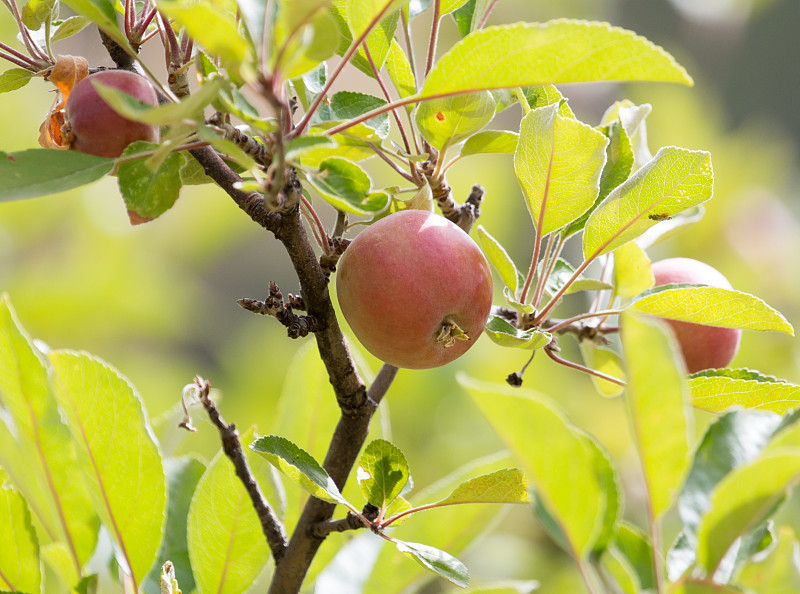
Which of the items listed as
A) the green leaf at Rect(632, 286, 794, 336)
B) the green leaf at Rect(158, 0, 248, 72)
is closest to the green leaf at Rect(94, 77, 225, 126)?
the green leaf at Rect(158, 0, 248, 72)

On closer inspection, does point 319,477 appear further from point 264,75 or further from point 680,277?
point 680,277

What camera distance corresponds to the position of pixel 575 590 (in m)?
1.32

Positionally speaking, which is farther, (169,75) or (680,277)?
(680,277)

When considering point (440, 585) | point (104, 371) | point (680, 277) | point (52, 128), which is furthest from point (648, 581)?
point (440, 585)

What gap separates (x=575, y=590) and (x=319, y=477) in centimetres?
95

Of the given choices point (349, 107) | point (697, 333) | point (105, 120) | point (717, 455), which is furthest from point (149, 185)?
point (697, 333)

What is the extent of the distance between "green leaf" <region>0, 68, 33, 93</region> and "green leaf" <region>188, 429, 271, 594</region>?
0.31 meters

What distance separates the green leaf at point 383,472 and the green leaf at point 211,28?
0.28 m

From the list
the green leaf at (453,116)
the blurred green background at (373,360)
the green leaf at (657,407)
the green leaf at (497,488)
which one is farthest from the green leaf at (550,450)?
the blurred green background at (373,360)

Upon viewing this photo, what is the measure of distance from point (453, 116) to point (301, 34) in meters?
0.20

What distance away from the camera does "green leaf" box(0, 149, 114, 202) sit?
1.47ft

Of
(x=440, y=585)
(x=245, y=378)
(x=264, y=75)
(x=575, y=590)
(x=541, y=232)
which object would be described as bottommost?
(x=440, y=585)

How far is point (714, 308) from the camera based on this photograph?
1.82ft

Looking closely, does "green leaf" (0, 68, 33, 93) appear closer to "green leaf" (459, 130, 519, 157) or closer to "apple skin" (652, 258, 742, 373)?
"green leaf" (459, 130, 519, 157)
